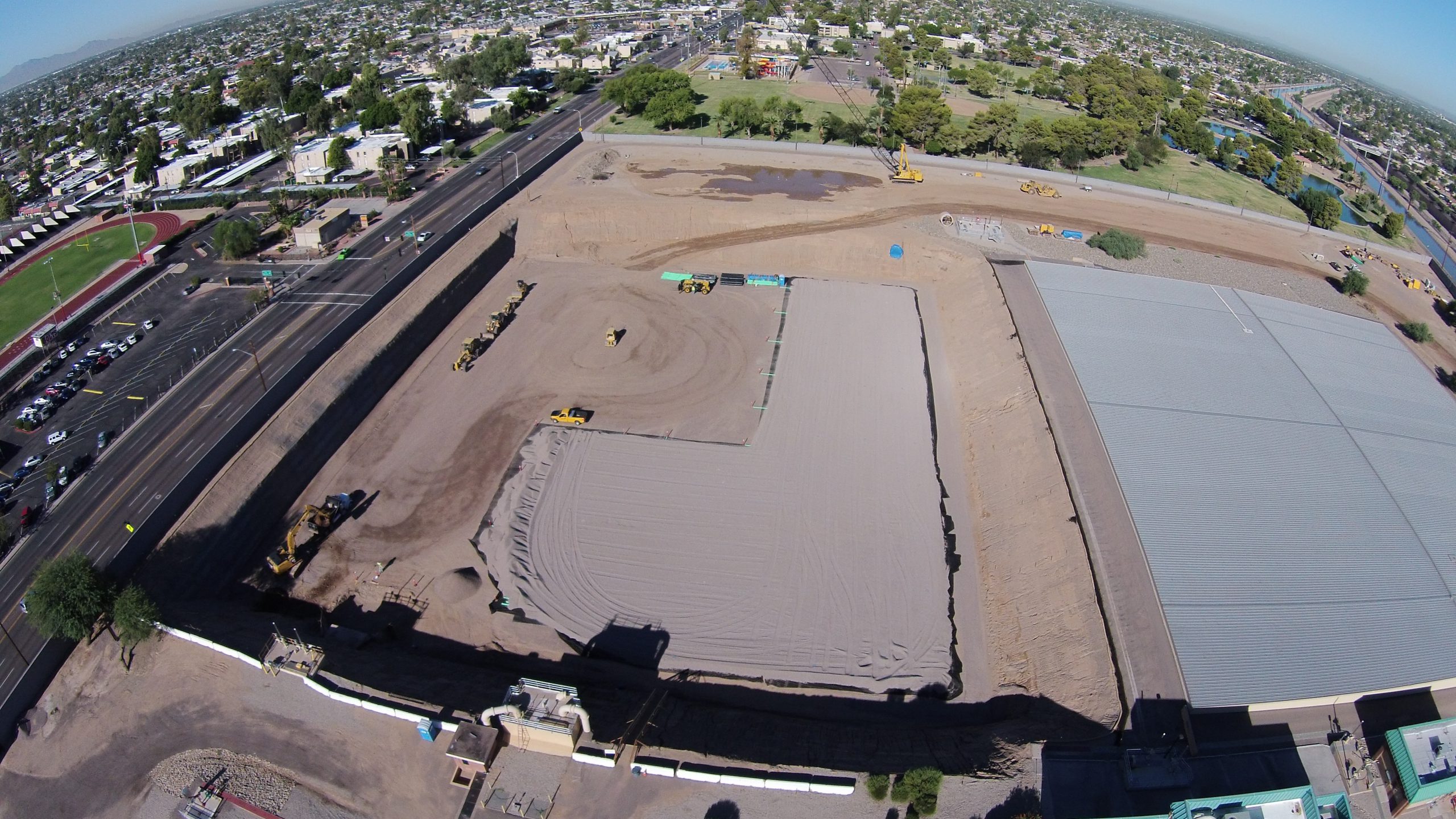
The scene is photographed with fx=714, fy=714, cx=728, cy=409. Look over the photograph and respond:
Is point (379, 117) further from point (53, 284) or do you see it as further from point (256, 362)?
point (256, 362)

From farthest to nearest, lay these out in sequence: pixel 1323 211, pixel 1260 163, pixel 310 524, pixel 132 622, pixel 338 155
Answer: pixel 1260 163, pixel 338 155, pixel 1323 211, pixel 310 524, pixel 132 622

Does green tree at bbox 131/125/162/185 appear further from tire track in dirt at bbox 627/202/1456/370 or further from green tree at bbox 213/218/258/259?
tire track in dirt at bbox 627/202/1456/370

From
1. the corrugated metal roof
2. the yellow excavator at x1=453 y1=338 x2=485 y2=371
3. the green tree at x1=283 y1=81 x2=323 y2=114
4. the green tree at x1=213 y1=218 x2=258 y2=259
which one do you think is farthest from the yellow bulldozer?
the green tree at x1=283 y1=81 x2=323 y2=114

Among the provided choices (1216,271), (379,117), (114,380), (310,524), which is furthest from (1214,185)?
(114,380)

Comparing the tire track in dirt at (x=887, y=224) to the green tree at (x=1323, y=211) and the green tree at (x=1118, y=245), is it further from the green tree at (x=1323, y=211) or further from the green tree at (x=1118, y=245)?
the green tree at (x=1323, y=211)

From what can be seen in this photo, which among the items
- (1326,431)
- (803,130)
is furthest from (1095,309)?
(803,130)

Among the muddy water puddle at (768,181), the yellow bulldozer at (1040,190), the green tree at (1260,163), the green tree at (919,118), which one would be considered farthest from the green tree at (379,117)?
the green tree at (1260,163)
